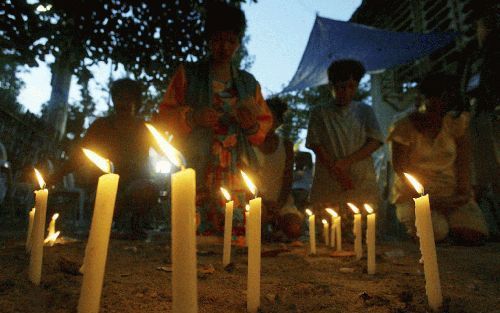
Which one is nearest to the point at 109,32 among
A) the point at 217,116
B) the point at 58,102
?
the point at 217,116

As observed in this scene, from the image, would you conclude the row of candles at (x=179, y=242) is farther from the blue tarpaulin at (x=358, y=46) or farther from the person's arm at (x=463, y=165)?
the blue tarpaulin at (x=358, y=46)

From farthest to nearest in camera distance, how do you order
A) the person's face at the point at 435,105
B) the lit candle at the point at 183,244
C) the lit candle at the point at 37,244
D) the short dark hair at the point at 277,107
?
the short dark hair at the point at 277,107
the person's face at the point at 435,105
the lit candle at the point at 37,244
the lit candle at the point at 183,244

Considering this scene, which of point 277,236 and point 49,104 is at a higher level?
point 49,104

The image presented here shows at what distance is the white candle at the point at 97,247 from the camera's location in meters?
0.94

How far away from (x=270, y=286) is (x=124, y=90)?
3556 mm

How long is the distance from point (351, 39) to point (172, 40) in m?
5.15

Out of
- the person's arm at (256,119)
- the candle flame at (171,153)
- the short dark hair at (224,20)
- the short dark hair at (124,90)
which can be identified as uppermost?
the short dark hair at (224,20)

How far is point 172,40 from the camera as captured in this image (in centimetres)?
452

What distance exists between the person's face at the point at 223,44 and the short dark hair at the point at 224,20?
42 mm

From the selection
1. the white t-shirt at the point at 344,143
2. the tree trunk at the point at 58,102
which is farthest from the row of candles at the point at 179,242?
the tree trunk at the point at 58,102

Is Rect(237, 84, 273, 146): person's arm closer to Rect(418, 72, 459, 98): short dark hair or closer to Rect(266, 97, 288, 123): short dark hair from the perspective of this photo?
Rect(266, 97, 288, 123): short dark hair

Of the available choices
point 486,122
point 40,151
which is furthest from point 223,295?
point 40,151

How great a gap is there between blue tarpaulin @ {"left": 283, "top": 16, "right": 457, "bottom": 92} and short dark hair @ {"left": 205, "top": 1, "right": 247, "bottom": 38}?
517cm

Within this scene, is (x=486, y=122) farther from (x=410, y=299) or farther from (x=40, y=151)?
(x=40, y=151)
